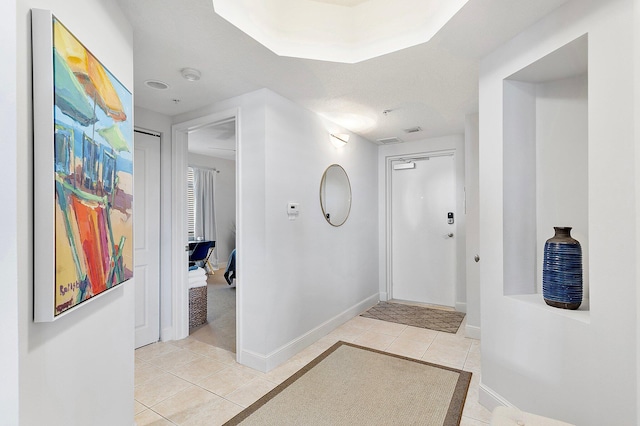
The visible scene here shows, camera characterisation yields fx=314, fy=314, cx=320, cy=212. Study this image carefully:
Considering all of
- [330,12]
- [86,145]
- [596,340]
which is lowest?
[596,340]

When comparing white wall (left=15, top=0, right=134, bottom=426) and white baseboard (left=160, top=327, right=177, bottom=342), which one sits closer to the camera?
white wall (left=15, top=0, right=134, bottom=426)

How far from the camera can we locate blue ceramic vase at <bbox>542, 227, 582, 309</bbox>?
5.30 feet

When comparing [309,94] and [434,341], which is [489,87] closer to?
[309,94]

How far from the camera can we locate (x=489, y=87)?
2.03 meters

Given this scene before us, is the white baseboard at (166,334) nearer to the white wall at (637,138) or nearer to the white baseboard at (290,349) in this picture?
the white baseboard at (290,349)

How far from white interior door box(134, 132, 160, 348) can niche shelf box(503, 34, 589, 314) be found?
300 cm

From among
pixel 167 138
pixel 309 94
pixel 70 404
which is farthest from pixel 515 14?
pixel 167 138

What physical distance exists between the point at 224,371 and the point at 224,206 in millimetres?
5368

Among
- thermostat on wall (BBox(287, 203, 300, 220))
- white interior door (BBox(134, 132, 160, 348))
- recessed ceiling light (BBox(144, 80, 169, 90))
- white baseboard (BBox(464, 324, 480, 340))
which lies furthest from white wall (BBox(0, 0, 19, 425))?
white baseboard (BBox(464, 324, 480, 340))

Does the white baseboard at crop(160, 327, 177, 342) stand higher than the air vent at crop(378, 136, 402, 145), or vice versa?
the air vent at crop(378, 136, 402, 145)

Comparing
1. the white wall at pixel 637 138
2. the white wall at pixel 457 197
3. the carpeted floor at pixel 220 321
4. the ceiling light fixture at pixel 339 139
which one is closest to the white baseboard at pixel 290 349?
the carpeted floor at pixel 220 321

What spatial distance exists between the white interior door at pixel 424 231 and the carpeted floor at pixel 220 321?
7.89 feet

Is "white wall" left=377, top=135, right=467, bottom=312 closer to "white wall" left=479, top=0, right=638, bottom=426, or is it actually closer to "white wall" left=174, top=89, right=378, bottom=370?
"white wall" left=174, top=89, right=378, bottom=370

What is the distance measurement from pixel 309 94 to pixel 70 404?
2488mm
